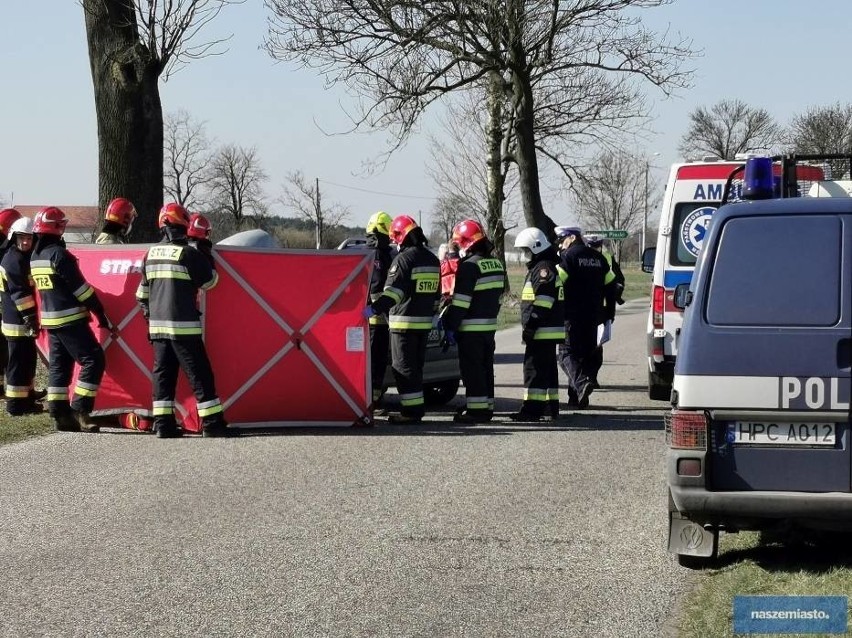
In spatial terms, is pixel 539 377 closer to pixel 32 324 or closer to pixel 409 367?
pixel 409 367

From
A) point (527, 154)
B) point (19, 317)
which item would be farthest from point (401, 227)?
point (527, 154)

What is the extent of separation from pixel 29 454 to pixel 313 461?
2352mm

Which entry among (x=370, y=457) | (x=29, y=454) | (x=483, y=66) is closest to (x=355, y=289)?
(x=370, y=457)

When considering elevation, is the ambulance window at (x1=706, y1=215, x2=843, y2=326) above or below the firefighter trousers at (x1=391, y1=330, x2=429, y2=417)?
above

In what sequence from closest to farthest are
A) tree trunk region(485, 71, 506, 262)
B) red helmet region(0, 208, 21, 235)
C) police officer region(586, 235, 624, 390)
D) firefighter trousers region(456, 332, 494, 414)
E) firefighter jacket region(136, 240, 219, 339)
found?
firefighter jacket region(136, 240, 219, 339) → firefighter trousers region(456, 332, 494, 414) → red helmet region(0, 208, 21, 235) → police officer region(586, 235, 624, 390) → tree trunk region(485, 71, 506, 262)

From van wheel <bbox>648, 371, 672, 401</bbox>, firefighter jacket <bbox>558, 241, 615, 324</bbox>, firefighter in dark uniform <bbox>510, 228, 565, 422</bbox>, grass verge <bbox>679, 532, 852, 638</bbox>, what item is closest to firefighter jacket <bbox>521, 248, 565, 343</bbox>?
firefighter in dark uniform <bbox>510, 228, 565, 422</bbox>

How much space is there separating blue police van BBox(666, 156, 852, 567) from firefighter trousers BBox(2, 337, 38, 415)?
807 cm

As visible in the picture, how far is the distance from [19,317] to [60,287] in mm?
1358

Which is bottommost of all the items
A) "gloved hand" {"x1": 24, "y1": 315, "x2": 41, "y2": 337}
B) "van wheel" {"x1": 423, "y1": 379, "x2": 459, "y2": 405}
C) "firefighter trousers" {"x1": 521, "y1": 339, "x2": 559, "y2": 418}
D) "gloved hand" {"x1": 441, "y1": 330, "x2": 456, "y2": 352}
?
"van wheel" {"x1": 423, "y1": 379, "x2": 459, "y2": 405}

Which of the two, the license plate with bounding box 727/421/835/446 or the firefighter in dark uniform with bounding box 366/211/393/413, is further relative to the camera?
the firefighter in dark uniform with bounding box 366/211/393/413

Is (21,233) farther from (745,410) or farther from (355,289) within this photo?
(745,410)

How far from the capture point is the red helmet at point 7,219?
13.1 meters

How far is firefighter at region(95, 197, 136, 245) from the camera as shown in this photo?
11969 mm

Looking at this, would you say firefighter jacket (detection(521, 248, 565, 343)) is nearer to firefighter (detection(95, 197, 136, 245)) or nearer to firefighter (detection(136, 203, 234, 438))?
firefighter (detection(136, 203, 234, 438))
